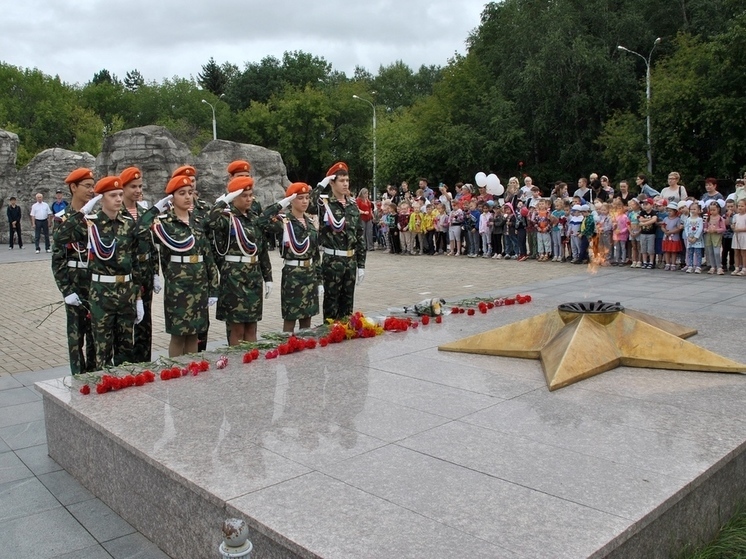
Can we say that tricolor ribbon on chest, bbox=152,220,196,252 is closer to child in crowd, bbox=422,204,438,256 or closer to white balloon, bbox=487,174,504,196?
white balloon, bbox=487,174,504,196

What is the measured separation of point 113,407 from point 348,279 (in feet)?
10.9

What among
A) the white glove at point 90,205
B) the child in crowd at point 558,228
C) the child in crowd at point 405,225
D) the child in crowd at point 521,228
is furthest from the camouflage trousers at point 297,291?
the child in crowd at point 405,225

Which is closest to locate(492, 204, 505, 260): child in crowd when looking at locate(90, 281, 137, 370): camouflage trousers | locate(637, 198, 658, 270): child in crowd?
locate(637, 198, 658, 270): child in crowd

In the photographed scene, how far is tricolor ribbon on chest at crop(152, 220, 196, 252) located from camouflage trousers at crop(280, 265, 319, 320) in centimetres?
114

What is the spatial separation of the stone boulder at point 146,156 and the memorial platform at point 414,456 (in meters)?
20.7

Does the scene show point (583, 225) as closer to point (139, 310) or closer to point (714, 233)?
point (714, 233)

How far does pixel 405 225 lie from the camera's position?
693 inches

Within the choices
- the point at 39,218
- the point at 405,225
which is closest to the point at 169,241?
the point at 405,225

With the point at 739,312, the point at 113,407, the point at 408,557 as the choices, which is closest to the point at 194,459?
the point at 113,407

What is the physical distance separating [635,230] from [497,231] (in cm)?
331

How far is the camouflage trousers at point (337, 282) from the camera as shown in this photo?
23.1 ft

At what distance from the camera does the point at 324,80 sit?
194 ft

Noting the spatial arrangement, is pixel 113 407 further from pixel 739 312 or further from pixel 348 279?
pixel 739 312

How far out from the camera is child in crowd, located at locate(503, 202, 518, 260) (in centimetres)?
1525
